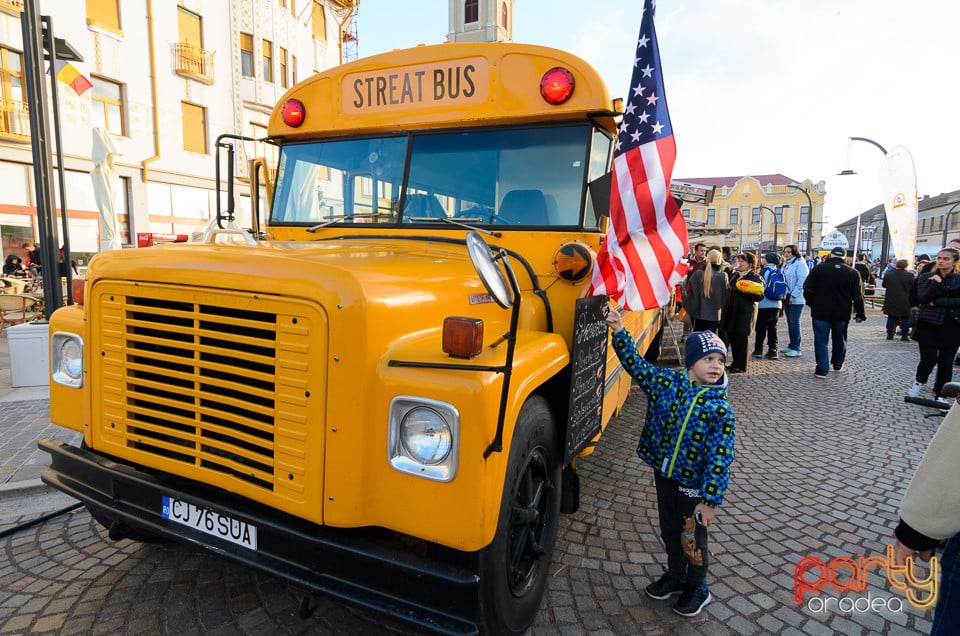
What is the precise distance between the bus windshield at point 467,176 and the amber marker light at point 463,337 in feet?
4.40

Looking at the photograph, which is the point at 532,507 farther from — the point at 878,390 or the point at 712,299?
the point at 878,390

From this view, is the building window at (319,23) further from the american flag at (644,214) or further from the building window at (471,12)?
the american flag at (644,214)

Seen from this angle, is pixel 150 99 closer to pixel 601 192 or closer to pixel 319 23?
pixel 319 23

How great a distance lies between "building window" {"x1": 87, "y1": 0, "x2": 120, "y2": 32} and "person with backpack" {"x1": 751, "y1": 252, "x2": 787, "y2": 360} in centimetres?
1987

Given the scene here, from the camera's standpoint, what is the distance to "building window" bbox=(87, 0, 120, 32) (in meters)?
16.2

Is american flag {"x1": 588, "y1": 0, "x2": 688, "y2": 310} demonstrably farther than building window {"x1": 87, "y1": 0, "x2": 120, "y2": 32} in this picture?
No

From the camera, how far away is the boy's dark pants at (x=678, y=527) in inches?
101

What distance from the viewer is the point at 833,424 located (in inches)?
227

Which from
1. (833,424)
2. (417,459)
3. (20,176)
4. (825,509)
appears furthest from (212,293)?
(20,176)

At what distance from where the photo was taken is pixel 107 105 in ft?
55.6

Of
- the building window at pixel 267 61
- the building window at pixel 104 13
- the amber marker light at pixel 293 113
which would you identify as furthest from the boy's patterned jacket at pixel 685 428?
the building window at pixel 267 61

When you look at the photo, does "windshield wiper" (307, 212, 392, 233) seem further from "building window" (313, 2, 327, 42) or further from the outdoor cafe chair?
"building window" (313, 2, 327, 42)

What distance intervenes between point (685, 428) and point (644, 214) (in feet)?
3.72

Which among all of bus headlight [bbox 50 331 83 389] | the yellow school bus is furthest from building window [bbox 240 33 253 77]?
bus headlight [bbox 50 331 83 389]
